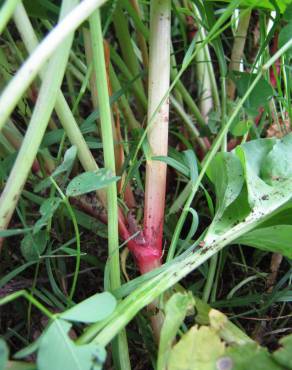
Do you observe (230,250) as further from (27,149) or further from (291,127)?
(27,149)

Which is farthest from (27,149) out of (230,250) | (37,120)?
(230,250)

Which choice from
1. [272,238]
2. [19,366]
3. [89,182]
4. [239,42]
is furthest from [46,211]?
[239,42]

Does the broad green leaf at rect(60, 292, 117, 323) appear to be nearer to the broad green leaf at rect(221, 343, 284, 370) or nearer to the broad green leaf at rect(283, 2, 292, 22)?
the broad green leaf at rect(221, 343, 284, 370)

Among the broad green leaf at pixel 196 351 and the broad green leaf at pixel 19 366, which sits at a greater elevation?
the broad green leaf at pixel 196 351

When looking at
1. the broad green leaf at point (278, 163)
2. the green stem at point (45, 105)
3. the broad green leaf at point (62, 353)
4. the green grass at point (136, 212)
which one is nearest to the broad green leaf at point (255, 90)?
the green grass at point (136, 212)

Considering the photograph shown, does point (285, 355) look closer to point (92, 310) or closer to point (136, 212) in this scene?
point (92, 310)

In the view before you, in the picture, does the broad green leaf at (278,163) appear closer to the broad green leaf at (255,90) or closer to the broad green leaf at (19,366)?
the broad green leaf at (255,90)
